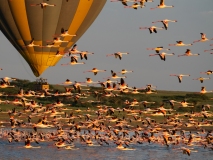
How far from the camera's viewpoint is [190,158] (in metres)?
54.7

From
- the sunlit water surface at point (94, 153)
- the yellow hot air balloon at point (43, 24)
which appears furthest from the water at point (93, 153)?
the yellow hot air balloon at point (43, 24)

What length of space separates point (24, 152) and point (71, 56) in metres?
7.16

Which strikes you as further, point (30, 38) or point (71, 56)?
point (30, 38)

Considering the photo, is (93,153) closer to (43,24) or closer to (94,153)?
(94,153)

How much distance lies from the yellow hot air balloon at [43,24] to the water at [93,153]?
6320 millimetres

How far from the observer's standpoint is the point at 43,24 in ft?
197

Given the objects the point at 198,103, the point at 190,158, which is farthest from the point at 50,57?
the point at 198,103

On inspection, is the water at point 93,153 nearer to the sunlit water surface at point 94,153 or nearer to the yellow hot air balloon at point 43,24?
the sunlit water surface at point 94,153

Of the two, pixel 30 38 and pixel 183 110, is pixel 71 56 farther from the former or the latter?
pixel 183 110

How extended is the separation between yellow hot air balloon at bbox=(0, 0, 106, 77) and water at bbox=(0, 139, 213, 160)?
6.32 m

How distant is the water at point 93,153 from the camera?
176 ft

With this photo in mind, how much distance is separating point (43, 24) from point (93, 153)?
9898 mm

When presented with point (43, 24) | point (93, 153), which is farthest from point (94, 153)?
point (43, 24)

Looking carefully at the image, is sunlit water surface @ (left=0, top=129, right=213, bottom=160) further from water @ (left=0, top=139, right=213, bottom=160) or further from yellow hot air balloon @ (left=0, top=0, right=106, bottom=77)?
yellow hot air balloon @ (left=0, top=0, right=106, bottom=77)
